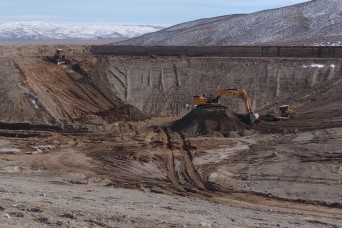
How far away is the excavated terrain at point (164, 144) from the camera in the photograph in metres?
14.2

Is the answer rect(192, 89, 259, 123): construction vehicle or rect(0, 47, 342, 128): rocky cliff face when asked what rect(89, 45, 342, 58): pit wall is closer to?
rect(0, 47, 342, 128): rocky cliff face

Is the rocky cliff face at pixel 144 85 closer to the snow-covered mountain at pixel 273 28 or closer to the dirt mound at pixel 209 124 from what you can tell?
the dirt mound at pixel 209 124

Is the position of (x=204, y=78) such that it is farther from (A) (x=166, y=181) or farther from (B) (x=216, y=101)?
(A) (x=166, y=181)

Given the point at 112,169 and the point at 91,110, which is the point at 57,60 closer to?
the point at 91,110

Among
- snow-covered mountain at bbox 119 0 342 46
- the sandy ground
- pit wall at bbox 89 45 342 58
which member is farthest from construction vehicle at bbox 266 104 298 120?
snow-covered mountain at bbox 119 0 342 46

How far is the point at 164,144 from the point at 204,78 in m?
15.5

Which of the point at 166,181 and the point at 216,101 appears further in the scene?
the point at 216,101

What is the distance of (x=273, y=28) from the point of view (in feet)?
256

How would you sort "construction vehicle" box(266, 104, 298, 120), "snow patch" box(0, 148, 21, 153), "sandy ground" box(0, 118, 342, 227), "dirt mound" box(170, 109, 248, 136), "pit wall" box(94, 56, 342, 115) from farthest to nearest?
"pit wall" box(94, 56, 342, 115), "construction vehicle" box(266, 104, 298, 120), "dirt mound" box(170, 109, 248, 136), "snow patch" box(0, 148, 21, 153), "sandy ground" box(0, 118, 342, 227)

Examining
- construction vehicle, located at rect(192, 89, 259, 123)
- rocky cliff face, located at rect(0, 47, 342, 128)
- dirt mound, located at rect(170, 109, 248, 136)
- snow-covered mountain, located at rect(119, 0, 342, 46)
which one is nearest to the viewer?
dirt mound, located at rect(170, 109, 248, 136)

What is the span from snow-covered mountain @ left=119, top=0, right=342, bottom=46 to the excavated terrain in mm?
30129

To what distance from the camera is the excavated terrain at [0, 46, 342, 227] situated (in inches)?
560

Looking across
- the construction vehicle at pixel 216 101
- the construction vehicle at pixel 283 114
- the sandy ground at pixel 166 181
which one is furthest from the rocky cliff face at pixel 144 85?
the sandy ground at pixel 166 181

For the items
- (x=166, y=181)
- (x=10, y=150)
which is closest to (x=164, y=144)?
(x=10, y=150)
